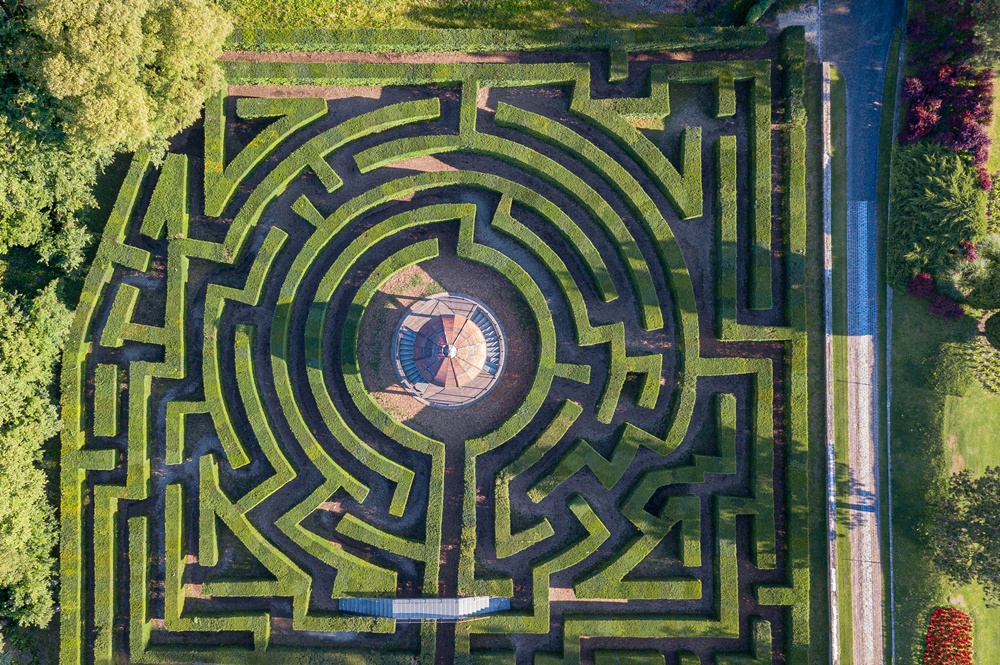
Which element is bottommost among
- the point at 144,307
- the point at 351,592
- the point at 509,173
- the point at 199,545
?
the point at 351,592

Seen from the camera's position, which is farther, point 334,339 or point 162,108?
point 334,339

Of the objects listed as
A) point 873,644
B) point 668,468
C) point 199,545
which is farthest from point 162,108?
point 873,644

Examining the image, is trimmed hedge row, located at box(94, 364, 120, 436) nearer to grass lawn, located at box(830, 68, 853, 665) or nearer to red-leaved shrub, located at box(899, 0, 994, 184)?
grass lawn, located at box(830, 68, 853, 665)

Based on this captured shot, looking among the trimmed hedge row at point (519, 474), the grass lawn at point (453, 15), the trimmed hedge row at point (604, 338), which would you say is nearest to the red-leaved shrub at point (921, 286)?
the trimmed hedge row at point (604, 338)

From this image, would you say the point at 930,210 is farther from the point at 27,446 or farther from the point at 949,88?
the point at 27,446

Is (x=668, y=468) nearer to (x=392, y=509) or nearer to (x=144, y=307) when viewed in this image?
(x=392, y=509)

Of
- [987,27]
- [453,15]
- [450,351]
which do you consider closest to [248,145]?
[453,15]

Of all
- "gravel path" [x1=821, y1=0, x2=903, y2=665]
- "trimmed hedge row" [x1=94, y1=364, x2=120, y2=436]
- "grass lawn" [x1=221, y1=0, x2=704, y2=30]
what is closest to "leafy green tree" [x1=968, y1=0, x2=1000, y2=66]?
"gravel path" [x1=821, y1=0, x2=903, y2=665]
